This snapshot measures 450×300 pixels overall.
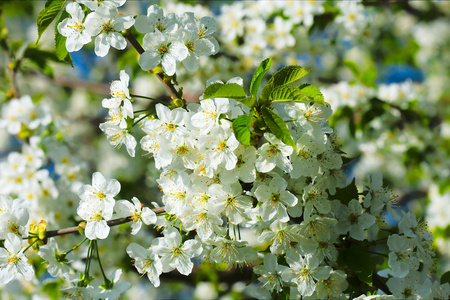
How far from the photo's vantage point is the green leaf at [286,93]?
161 centimetres

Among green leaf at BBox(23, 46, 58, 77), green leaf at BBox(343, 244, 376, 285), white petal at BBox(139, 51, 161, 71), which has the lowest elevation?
green leaf at BBox(23, 46, 58, 77)

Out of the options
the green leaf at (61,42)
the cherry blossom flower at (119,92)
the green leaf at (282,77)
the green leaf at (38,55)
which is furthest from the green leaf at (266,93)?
the green leaf at (38,55)

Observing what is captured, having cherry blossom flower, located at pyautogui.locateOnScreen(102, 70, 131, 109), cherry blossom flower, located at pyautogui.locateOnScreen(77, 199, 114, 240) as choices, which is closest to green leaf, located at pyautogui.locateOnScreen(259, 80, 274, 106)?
cherry blossom flower, located at pyautogui.locateOnScreen(102, 70, 131, 109)

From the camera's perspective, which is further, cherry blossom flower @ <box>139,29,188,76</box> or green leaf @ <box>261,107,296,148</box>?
cherry blossom flower @ <box>139,29,188,76</box>

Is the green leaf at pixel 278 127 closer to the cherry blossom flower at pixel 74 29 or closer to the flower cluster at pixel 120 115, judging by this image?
the flower cluster at pixel 120 115

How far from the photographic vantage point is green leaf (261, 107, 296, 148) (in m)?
1.58

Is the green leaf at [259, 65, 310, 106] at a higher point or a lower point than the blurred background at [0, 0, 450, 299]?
higher

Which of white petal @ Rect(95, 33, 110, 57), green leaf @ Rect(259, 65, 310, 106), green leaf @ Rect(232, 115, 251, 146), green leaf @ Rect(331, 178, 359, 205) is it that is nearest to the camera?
green leaf @ Rect(232, 115, 251, 146)

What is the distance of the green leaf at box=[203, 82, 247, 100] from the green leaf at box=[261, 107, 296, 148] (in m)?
0.13

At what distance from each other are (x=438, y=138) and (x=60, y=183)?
3.92 meters

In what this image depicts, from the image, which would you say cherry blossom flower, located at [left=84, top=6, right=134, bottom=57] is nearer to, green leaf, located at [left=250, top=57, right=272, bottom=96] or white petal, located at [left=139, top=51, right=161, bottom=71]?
white petal, located at [left=139, top=51, right=161, bottom=71]

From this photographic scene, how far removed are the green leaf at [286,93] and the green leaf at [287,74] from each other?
0.19 feet

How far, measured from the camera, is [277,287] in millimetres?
1969

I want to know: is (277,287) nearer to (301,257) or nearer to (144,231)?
(301,257)
